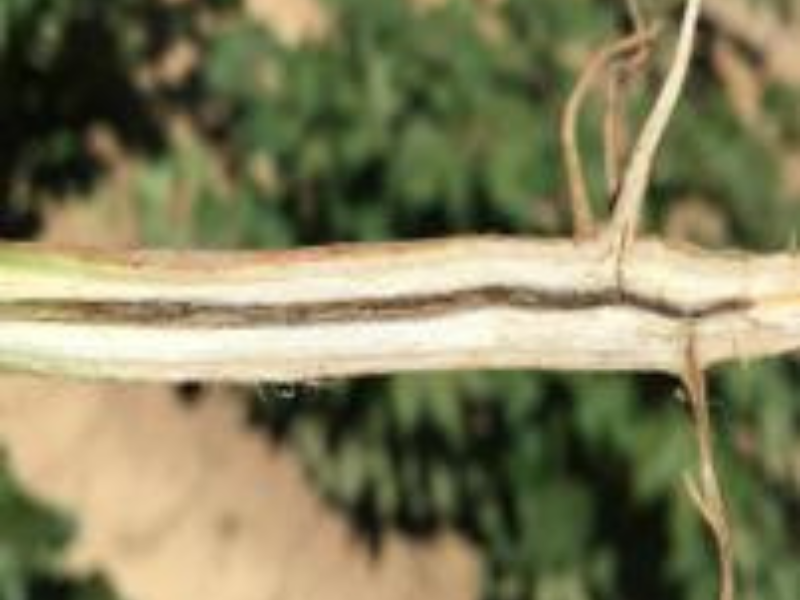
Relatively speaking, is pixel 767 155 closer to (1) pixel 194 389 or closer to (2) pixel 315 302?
(1) pixel 194 389

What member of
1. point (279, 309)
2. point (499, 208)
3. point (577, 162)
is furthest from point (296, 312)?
point (499, 208)

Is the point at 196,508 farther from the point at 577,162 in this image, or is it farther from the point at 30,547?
the point at 577,162

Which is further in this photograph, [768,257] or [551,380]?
[551,380]

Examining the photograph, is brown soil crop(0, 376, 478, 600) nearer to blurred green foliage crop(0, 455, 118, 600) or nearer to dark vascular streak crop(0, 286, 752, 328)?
blurred green foliage crop(0, 455, 118, 600)

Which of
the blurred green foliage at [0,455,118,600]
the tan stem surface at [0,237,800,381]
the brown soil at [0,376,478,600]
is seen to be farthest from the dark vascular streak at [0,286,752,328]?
the brown soil at [0,376,478,600]

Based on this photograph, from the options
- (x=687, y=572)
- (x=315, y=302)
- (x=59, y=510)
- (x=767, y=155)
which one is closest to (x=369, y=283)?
(x=315, y=302)

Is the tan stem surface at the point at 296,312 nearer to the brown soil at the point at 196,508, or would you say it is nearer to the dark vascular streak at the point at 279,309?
the dark vascular streak at the point at 279,309
